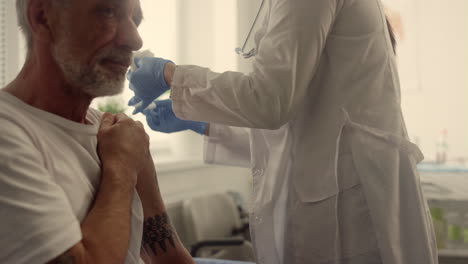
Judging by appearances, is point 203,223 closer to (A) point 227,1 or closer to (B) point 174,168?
(B) point 174,168

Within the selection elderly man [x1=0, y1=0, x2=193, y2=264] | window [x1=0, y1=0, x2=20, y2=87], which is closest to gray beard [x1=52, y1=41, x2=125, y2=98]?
elderly man [x1=0, y1=0, x2=193, y2=264]

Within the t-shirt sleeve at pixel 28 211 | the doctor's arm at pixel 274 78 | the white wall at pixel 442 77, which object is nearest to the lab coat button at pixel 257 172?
the doctor's arm at pixel 274 78

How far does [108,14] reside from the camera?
1018mm

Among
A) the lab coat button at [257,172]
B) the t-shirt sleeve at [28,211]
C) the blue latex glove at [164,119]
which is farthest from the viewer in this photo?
the blue latex glove at [164,119]

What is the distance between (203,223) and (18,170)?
207 centimetres

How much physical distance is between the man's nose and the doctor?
144mm

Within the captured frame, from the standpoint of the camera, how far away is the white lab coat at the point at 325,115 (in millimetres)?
1047

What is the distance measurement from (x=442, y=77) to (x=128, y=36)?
321cm

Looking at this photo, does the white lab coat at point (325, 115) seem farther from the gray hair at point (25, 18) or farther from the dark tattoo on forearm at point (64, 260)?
the dark tattoo on forearm at point (64, 260)

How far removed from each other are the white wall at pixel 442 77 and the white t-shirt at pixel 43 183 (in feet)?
10.4

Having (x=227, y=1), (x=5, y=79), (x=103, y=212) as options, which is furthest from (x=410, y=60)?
(x=103, y=212)

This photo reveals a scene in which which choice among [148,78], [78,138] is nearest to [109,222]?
[78,138]

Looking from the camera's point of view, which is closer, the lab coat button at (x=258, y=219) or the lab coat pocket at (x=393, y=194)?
the lab coat pocket at (x=393, y=194)

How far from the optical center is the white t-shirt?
0.70 meters
